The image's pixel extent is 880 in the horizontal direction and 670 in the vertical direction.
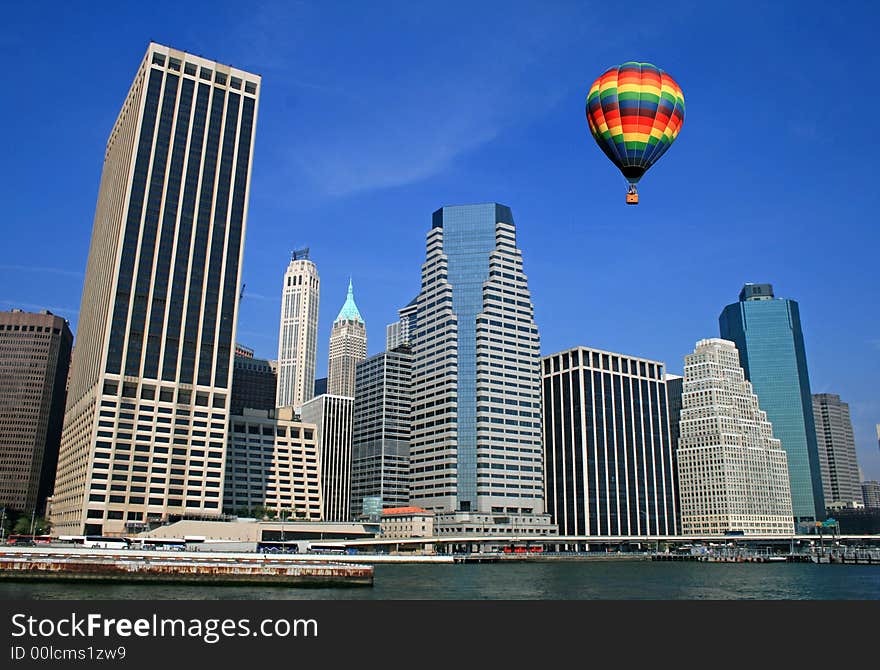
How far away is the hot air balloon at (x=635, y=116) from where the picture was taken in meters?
76.2

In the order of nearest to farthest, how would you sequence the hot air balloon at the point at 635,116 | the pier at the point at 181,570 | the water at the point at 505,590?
1. the hot air balloon at the point at 635,116
2. the water at the point at 505,590
3. the pier at the point at 181,570

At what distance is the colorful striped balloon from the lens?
7619cm

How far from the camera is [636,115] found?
76.1 meters

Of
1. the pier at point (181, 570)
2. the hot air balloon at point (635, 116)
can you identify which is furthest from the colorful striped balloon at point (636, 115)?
the pier at point (181, 570)

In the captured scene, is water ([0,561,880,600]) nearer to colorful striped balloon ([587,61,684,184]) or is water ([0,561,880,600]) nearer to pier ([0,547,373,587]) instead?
pier ([0,547,373,587])

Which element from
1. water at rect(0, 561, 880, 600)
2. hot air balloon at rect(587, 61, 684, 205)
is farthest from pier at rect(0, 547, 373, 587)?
hot air balloon at rect(587, 61, 684, 205)

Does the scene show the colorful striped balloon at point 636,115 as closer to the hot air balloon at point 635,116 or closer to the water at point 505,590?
the hot air balloon at point 635,116

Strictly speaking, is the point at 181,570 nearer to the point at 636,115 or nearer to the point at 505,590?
the point at 505,590

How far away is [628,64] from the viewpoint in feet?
258
